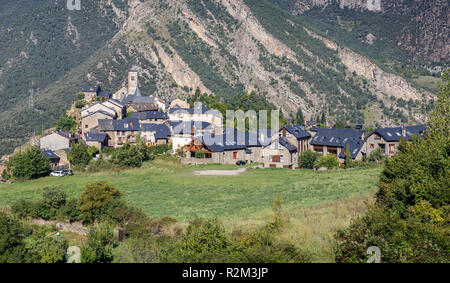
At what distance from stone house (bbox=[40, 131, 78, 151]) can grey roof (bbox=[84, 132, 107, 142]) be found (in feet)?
6.09

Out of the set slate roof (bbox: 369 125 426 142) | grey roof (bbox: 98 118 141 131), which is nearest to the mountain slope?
grey roof (bbox: 98 118 141 131)

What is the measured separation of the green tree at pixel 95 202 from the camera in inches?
1309

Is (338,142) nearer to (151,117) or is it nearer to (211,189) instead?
(151,117)

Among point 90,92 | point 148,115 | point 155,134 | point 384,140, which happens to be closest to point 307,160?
point 384,140

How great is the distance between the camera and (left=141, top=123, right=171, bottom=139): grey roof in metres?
66.2

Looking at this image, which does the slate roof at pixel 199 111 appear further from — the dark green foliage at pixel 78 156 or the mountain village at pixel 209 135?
the dark green foliage at pixel 78 156

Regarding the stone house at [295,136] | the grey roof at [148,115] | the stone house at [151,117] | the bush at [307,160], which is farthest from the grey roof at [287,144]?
the grey roof at [148,115]

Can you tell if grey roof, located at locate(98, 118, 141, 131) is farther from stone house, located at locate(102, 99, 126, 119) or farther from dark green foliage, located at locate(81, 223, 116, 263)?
dark green foliage, located at locate(81, 223, 116, 263)

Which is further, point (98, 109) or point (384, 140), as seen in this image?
point (98, 109)

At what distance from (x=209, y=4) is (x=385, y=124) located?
220 ft

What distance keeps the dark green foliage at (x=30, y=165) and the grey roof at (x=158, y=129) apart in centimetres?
1437

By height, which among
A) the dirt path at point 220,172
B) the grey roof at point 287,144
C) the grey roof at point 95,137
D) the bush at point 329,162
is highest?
the grey roof at point 95,137

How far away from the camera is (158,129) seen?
6731 cm

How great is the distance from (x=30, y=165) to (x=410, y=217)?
4376cm
